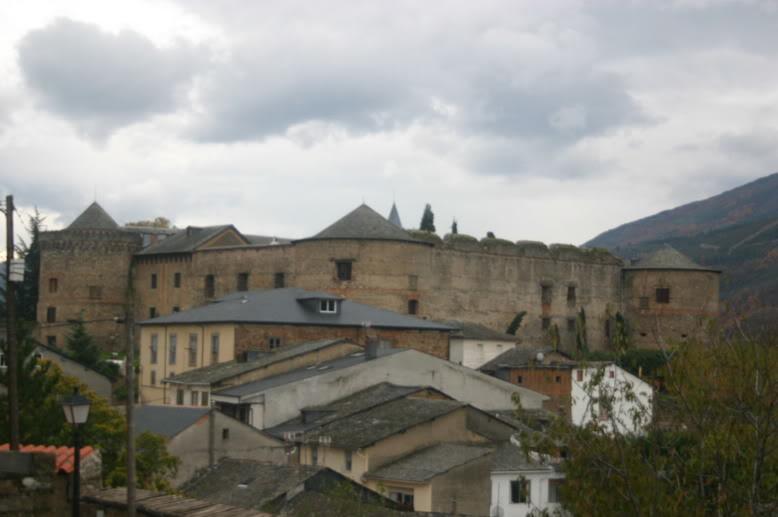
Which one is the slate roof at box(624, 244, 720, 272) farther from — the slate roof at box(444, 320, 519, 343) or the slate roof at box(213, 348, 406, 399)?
the slate roof at box(213, 348, 406, 399)

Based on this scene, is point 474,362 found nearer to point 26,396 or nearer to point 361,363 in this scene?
point 361,363

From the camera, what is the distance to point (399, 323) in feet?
153

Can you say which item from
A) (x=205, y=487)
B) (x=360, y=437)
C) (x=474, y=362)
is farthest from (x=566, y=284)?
(x=205, y=487)

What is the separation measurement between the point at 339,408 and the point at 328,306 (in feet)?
39.8

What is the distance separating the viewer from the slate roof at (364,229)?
5728 centimetres

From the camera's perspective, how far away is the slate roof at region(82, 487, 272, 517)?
1048 centimetres

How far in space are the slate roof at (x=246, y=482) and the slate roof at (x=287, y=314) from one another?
1738cm

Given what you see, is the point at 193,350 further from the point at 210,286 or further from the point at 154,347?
the point at 210,286

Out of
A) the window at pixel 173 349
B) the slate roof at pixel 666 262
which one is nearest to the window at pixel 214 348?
the window at pixel 173 349

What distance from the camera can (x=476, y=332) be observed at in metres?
56.0

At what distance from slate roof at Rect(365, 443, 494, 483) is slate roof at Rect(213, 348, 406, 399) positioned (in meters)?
6.73

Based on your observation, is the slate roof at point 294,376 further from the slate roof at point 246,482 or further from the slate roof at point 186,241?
the slate roof at point 186,241

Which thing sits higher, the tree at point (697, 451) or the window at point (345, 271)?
the window at point (345, 271)

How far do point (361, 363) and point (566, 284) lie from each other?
31851 millimetres
